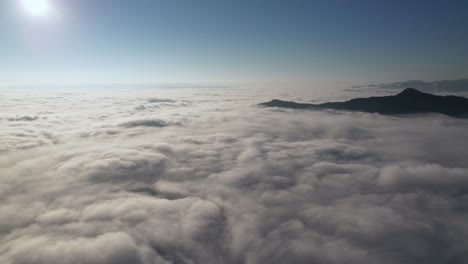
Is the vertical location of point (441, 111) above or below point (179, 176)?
above

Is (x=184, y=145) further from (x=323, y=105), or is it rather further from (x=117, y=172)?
(x=323, y=105)

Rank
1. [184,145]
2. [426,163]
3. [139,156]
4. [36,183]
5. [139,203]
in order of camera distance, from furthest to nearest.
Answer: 1. [184,145]
2. [139,156]
3. [426,163]
4. [36,183]
5. [139,203]

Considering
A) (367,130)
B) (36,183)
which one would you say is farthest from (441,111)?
(36,183)

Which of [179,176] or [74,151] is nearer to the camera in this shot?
[179,176]

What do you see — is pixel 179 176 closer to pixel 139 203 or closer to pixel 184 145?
pixel 139 203

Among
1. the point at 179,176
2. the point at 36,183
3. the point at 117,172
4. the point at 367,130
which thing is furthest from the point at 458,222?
the point at 367,130

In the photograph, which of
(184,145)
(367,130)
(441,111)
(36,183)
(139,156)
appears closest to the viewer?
(36,183)
